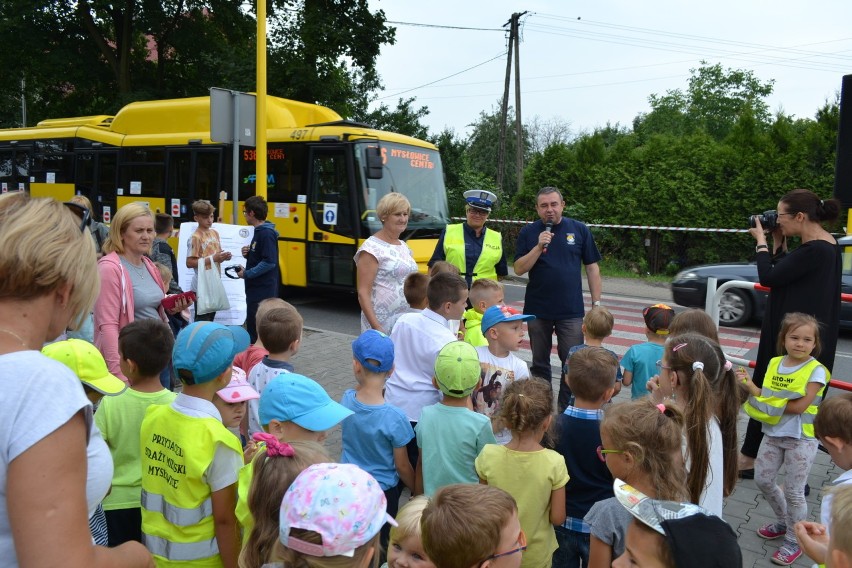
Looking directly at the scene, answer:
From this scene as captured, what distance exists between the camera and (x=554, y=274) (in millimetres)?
5363

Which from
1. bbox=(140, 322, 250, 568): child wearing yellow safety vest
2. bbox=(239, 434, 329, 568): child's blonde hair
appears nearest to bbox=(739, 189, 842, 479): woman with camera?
bbox=(239, 434, 329, 568): child's blonde hair

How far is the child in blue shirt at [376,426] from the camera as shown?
304 cm

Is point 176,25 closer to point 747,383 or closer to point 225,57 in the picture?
point 225,57

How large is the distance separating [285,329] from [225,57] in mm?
18224

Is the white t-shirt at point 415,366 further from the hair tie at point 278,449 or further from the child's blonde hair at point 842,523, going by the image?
the child's blonde hair at point 842,523

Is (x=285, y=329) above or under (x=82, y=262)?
under

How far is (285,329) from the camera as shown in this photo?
139 inches

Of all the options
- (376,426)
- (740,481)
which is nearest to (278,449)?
(376,426)

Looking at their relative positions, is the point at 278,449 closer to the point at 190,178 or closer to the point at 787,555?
the point at 787,555

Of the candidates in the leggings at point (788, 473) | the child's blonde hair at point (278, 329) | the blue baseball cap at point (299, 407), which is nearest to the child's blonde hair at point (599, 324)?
the leggings at point (788, 473)

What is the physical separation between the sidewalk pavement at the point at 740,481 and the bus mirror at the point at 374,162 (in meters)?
2.75

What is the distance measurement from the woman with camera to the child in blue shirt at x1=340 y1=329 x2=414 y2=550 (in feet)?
8.88

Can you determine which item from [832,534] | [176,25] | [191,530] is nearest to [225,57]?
[176,25]

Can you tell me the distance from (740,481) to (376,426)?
3145mm
